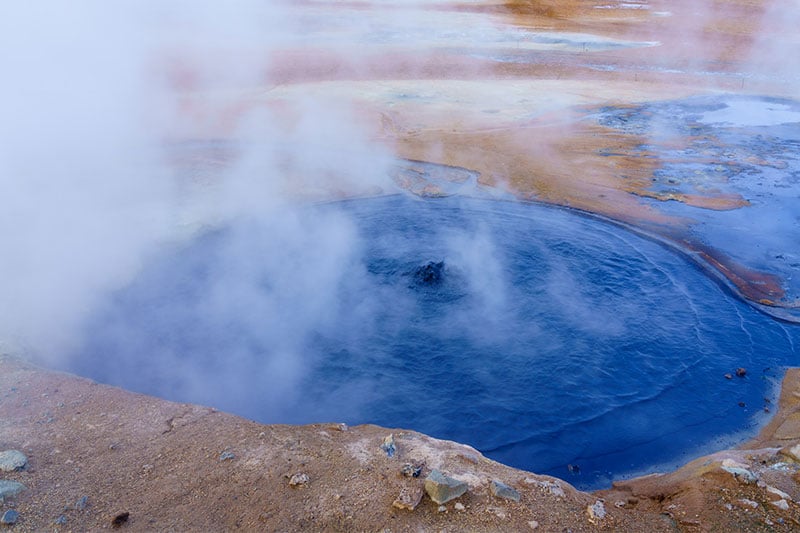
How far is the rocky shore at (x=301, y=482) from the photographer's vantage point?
4.05 m

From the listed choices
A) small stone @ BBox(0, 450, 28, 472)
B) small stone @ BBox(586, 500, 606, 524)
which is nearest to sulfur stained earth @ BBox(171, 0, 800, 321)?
small stone @ BBox(586, 500, 606, 524)

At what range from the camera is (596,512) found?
4.21m

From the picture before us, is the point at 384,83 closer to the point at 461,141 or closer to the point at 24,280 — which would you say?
the point at 461,141

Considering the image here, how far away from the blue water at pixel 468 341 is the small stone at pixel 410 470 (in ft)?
4.15

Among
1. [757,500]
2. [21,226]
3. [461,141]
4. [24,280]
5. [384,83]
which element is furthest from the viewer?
[384,83]

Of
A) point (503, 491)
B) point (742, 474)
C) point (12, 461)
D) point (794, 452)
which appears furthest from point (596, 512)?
point (12, 461)

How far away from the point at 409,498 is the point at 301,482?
0.81 meters

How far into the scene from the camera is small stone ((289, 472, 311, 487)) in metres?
4.33

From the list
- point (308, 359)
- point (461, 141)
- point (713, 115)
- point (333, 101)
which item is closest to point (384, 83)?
point (333, 101)

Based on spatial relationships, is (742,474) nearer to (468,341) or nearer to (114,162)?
(468,341)

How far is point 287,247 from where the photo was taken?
901 cm

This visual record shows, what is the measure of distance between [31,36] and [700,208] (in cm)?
1384

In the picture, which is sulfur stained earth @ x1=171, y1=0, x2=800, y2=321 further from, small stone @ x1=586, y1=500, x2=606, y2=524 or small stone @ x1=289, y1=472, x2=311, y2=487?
small stone @ x1=289, y1=472, x2=311, y2=487

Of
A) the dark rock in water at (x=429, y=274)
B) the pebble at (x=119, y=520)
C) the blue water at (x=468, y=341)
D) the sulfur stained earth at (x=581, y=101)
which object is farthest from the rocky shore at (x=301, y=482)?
the sulfur stained earth at (x=581, y=101)
